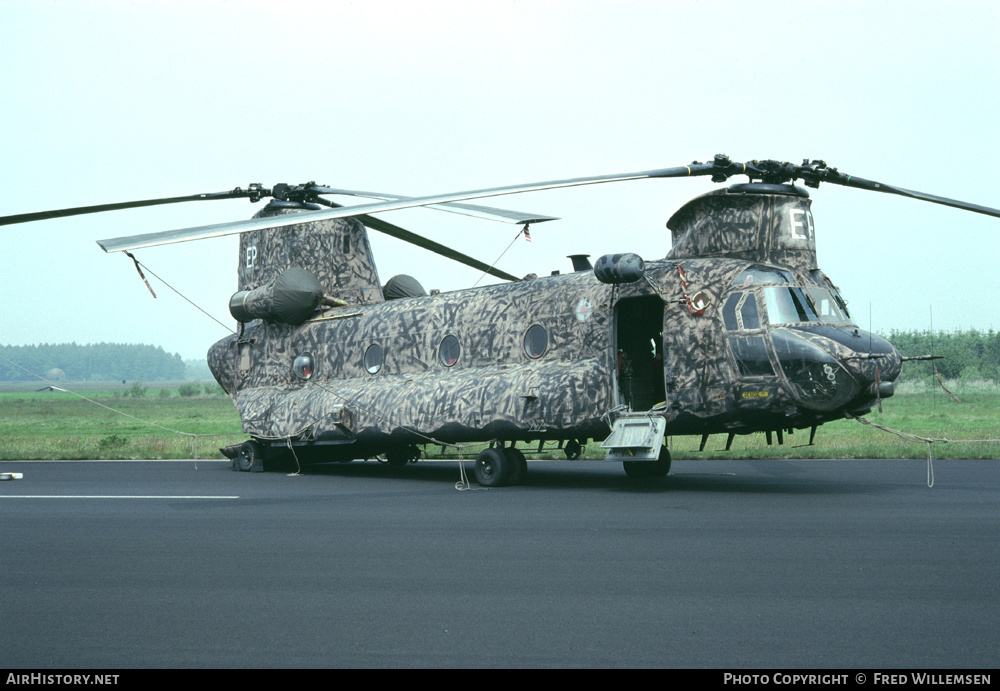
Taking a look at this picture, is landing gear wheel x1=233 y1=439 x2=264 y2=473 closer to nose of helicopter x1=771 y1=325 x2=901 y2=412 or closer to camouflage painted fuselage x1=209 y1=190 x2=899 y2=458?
camouflage painted fuselage x1=209 y1=190 x2=899 y2=458

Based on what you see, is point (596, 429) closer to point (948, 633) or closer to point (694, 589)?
point (694, 589)

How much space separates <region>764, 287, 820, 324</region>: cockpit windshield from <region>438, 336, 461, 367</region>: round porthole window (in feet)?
20.1

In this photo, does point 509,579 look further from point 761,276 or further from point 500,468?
point 500,468

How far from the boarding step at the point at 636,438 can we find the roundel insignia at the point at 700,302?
5.87 ft

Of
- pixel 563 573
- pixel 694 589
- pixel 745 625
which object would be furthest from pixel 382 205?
pixel 745 625

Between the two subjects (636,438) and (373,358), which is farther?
(373,358)

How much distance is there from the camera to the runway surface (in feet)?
17.9

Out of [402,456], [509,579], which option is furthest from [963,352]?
[509,579]

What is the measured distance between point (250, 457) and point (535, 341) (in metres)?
8.28

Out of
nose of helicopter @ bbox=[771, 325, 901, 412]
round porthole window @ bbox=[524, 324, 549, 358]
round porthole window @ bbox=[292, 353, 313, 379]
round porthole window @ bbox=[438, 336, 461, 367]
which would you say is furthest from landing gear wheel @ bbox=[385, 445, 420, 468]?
nose of helicopter @ bbox=[771, 325, 901, 412]

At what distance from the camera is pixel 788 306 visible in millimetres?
14031

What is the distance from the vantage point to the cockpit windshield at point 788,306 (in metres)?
13.9

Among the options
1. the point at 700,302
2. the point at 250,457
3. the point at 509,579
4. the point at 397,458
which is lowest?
the point at 397,458
